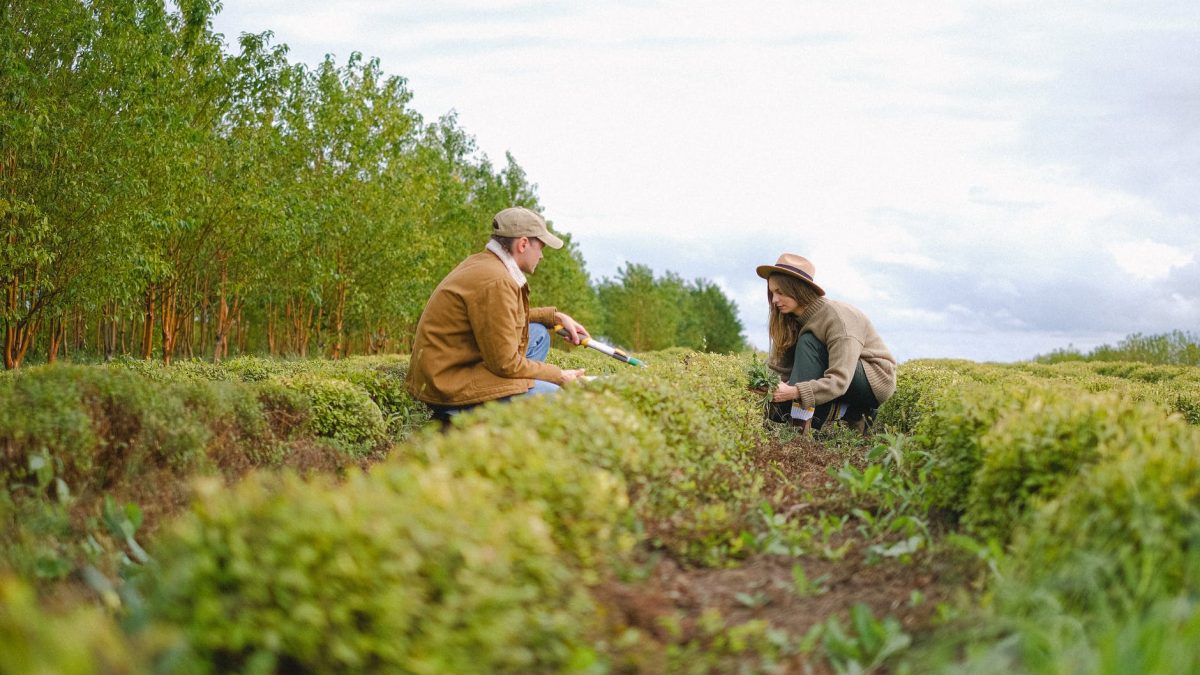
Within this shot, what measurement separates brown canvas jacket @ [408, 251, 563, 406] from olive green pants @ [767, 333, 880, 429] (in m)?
2.06

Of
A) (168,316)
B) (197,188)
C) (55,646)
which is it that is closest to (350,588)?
(55,646)

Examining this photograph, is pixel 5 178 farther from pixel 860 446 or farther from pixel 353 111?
pixel 860 446

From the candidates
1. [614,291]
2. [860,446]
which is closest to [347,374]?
[860,446]

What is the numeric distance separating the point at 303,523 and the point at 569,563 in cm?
94

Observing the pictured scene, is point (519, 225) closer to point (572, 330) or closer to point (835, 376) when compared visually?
point (572, 330)

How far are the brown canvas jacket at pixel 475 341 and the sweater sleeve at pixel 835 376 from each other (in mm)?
1982

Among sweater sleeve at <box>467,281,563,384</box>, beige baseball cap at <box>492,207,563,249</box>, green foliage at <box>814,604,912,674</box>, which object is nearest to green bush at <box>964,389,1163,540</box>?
green foliage at <box>814,604,912,674</box>

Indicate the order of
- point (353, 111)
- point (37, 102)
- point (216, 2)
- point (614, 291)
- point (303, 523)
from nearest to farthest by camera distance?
1. point (303, 523)
2. point (37, 102)
3. point (216, 2)
4. point (353, 111)
5. point (614, 291)

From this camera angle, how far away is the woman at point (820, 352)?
23.1ft

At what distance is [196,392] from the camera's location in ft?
17.8

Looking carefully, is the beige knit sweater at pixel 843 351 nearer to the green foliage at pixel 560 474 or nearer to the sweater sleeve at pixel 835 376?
the sweater sleeve at pixel 835 376

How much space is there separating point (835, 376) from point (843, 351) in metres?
0.21

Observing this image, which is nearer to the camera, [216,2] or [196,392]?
[196,392]

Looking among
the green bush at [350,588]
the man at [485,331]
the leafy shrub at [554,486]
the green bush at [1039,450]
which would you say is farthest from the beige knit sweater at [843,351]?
the green bush at [350,588]
